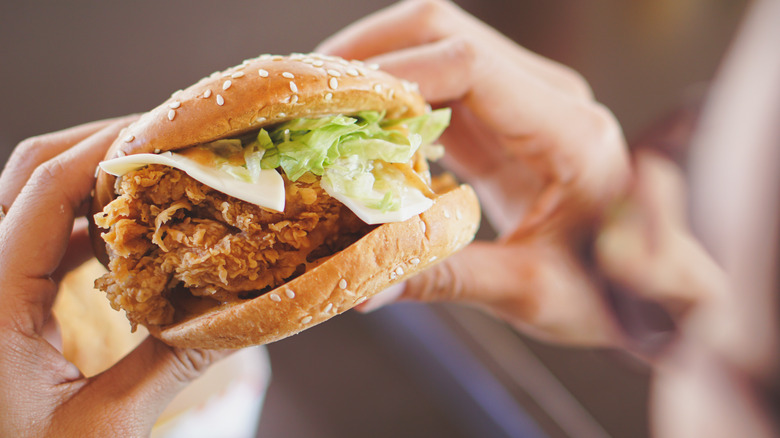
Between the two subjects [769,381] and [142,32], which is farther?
[142,32]

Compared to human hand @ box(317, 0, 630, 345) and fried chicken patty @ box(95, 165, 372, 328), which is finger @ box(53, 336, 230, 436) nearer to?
fried chicken patty @ box(95, 165, 372, 328)

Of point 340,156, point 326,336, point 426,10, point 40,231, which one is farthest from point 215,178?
point 326,336

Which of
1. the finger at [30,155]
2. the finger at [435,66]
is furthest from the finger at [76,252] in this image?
the finger at [435,66]

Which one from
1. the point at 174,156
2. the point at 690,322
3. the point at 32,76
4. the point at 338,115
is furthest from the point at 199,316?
the point at 690,322

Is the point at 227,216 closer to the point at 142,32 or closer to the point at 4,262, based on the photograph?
the point at 4,262

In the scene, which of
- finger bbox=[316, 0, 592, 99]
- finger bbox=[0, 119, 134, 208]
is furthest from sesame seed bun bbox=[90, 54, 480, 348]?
finger bbox=[316, 0, 592, 99]
